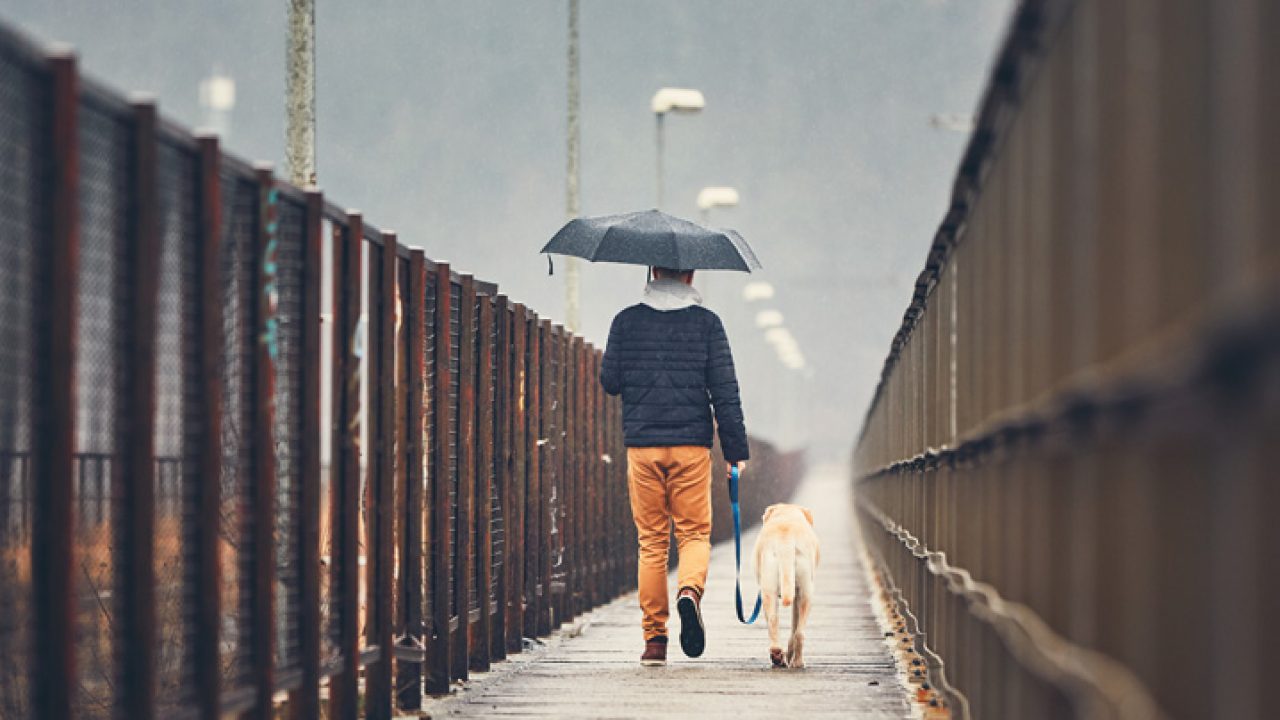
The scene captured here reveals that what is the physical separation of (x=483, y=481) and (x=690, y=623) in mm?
1325

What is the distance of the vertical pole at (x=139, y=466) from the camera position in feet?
16.4

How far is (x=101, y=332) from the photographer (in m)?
4.87

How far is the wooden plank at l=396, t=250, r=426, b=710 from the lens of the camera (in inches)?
329

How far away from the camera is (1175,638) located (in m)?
2.90

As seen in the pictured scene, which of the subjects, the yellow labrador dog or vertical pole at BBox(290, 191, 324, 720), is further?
the yellow labrador dog

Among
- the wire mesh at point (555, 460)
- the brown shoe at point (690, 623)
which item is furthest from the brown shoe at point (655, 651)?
the wire mesh at point (555, 460)

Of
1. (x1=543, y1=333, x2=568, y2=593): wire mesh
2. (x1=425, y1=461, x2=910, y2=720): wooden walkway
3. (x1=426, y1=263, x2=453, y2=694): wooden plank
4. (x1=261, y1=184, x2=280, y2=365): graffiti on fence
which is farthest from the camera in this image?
(x1=543, y1=333, x2=568, y2=593): wire mesh

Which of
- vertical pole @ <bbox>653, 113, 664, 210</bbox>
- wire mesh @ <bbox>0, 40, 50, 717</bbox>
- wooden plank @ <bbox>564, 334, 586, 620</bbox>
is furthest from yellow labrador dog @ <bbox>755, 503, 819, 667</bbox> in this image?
vertical pole @ <bbox>653, 113, 664, 210</bbox>

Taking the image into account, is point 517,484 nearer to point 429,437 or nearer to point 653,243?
point 653,243

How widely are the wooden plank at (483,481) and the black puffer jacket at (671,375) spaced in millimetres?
653

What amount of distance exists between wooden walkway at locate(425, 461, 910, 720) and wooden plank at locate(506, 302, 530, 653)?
228 millimetres

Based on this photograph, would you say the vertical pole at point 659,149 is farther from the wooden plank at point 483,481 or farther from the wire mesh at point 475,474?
the wire mesh at point 475,474

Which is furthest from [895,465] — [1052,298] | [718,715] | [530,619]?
[1052,298]

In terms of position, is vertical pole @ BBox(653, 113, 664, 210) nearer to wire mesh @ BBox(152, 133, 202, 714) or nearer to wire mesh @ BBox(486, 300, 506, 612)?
wire mesh @ BBox(486, 300, 506, 612)
